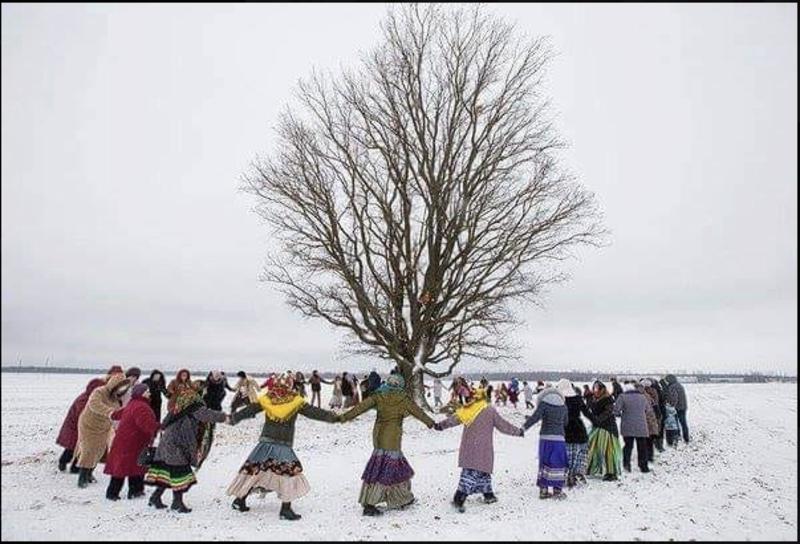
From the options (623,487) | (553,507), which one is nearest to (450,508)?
(553,507)

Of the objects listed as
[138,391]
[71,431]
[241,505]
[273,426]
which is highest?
[138,391]

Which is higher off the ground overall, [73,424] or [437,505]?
[73,424]

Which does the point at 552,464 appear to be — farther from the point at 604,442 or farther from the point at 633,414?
the point at 633,414

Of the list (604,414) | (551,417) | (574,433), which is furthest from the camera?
(604,414)

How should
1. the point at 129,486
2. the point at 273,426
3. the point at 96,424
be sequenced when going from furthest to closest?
the point at 96,424, the point at 129,486, the point at 273,426

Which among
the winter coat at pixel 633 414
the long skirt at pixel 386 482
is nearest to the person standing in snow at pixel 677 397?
the winter coat at pixel 633 414

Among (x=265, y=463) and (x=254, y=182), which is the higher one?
(x=254, y=182)

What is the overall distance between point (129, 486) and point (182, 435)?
148 cm

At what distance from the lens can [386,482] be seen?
25.7 ft

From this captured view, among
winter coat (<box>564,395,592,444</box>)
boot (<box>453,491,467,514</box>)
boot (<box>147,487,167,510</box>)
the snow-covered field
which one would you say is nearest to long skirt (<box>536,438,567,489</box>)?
the snow-covered field

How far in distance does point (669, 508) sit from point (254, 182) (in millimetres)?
16085

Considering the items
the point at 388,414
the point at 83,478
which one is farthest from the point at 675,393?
the point at 83,478

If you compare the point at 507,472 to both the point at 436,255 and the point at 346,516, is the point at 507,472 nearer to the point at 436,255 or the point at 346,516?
the point at 346,516

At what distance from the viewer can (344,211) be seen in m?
19.0
